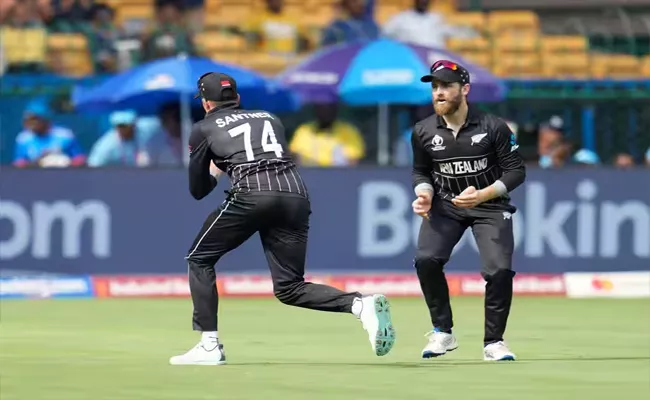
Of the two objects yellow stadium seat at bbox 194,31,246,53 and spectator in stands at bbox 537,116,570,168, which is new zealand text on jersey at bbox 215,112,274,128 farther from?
yellow stadium seat at bbox 194,31,246,53

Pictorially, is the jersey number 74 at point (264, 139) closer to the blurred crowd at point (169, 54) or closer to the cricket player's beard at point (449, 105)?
the cricket player's beard at point (449, 105)

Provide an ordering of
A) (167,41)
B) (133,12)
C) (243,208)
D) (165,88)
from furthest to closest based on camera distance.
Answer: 1. (133,12)
2. (167,41)
3. (165,88)
4. (243,208)

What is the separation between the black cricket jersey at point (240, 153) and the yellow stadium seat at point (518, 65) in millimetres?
11418

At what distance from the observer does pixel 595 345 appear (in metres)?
11.7

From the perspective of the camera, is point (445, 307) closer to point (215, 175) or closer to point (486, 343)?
point (486, 343)

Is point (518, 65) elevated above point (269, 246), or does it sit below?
above

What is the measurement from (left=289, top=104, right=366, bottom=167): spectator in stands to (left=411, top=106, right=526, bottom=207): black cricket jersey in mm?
7928

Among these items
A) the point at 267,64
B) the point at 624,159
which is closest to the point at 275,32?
the point at 267,64

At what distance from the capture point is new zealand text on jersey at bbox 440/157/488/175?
10500 millimetres

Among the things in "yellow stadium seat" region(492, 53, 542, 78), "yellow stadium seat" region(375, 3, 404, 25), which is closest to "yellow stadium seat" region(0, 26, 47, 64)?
"yellow stadium seat" region(375, 3, 404, 25)

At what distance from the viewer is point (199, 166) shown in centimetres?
1005

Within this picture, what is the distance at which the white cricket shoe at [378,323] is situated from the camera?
384 inches

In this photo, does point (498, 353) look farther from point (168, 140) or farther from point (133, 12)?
point (133, 12)

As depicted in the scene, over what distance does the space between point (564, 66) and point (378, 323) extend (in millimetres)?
12126
